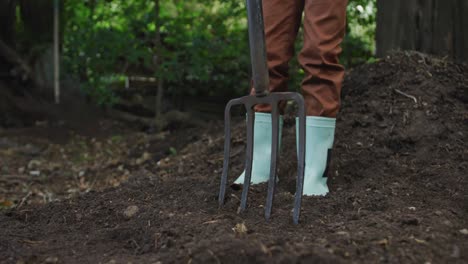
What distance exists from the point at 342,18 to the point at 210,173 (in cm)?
124

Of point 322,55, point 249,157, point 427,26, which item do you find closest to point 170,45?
point 427,26

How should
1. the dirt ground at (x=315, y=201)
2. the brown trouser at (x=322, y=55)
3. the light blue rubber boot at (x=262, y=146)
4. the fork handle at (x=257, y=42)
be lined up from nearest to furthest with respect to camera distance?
the dirt ground at (x=315, y=201) < the fork handle at (x=257, y=42) < the brown trouser at (x=322, y=55) < the light blue rubber boot at (x=262, y=146)

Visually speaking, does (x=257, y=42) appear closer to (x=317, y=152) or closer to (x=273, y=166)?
(x=273, y=166)

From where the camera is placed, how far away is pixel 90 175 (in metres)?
4.38

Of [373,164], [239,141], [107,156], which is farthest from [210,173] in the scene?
[107,156]

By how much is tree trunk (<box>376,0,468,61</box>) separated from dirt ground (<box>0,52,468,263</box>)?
0.17 metres

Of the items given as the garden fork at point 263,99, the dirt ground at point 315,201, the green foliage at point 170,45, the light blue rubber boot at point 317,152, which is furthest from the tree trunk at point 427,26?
the garden fork at point 263,99

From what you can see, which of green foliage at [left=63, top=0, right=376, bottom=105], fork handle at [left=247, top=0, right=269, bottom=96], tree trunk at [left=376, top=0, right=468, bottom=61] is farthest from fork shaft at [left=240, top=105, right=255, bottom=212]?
green foliage at [left=63, top=0, right=376, bottom=105]

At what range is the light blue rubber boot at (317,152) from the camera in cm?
246

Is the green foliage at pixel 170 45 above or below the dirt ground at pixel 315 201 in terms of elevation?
above

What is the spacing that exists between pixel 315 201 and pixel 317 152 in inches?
9.5

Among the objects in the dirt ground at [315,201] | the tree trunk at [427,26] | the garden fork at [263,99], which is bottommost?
the dirt ground at [315,201]

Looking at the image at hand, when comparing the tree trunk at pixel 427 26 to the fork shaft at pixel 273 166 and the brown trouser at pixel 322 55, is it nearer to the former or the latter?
the brown trouser at pixel 322 55

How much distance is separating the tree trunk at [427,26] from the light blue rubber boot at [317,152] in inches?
62.3
